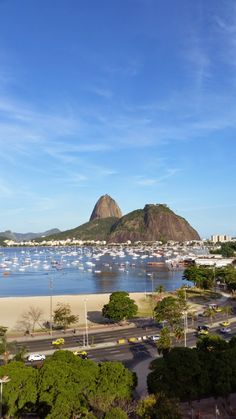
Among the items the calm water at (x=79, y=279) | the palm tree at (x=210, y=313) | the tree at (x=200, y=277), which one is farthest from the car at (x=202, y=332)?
the calm water at (x=79, y=279)

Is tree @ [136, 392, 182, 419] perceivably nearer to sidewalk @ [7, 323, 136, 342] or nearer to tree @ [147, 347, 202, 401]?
tree @ [147, 347, 202, 401]

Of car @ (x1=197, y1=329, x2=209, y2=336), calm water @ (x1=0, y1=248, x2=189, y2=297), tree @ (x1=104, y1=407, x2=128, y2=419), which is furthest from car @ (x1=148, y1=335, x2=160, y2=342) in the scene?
calm water @ (x1=0, y1=248, x2=189, y2=297)

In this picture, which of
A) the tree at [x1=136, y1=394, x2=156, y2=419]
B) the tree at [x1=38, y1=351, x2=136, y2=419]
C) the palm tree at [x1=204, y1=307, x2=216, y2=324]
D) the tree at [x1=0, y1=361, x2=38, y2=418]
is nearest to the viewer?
the tree at [x1=136, y1=394, x2=156, y2=419]

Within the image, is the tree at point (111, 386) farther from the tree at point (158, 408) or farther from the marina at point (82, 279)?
the marina at point (82, 279)

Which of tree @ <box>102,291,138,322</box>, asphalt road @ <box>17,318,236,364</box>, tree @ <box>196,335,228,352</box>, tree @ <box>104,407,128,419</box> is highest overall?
tree @ <box>196,335,228,352</box>

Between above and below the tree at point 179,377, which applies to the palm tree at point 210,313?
below

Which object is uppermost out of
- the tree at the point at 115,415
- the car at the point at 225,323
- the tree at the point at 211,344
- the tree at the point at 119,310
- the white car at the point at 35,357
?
the tree at the point at 211,344
